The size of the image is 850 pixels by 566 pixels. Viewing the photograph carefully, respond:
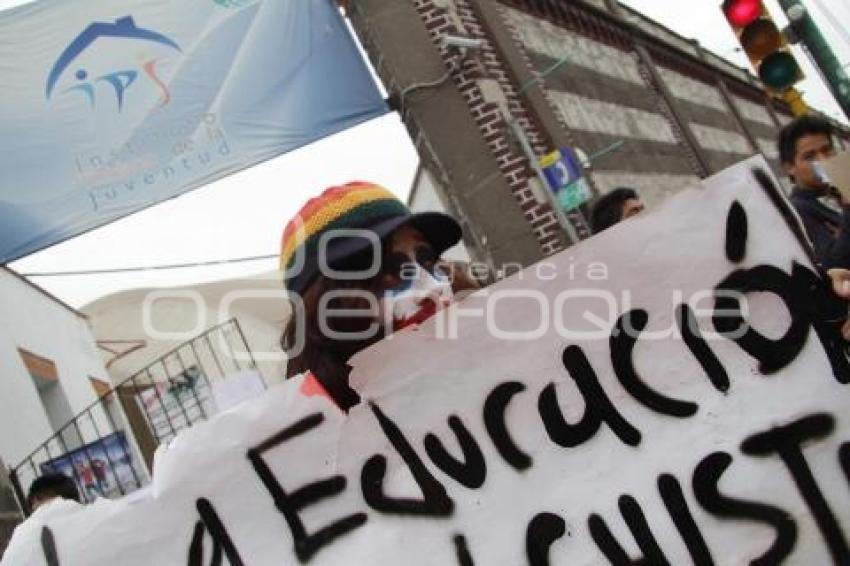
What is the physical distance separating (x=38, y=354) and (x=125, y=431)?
1503 mm

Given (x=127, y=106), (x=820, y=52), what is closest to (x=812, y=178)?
(x=820, y=52)

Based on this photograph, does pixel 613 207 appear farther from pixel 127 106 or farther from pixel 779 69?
pixel 127 106

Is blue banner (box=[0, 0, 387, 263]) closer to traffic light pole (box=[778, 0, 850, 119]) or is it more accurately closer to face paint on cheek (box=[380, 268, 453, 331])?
traffic light pole (box=[778, 0, 850, 119])

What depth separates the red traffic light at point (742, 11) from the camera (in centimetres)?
502

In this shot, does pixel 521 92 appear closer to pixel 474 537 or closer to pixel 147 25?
pixel 147 25

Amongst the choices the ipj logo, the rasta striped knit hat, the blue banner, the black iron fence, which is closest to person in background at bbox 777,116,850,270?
the rasta striped knit hat

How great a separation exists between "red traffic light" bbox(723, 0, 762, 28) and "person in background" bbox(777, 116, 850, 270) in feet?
5.53

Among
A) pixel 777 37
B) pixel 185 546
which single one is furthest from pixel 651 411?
pixel 777 37

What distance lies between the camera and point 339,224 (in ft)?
6.08

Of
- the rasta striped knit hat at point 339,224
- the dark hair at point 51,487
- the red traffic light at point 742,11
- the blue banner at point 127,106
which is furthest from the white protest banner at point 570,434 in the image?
the blue banner at point 127,106

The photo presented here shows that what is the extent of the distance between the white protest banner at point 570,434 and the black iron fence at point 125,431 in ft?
17.1

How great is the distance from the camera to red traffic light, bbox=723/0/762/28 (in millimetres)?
5016

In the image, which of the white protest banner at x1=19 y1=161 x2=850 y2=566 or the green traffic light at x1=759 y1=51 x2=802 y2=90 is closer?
the white protest banner at x1=19 y1=161 x2=850 y2=566

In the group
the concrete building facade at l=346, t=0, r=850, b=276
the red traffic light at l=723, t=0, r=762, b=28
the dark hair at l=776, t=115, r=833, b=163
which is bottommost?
the dark hair at l=776, t=115, r=833, b=163
